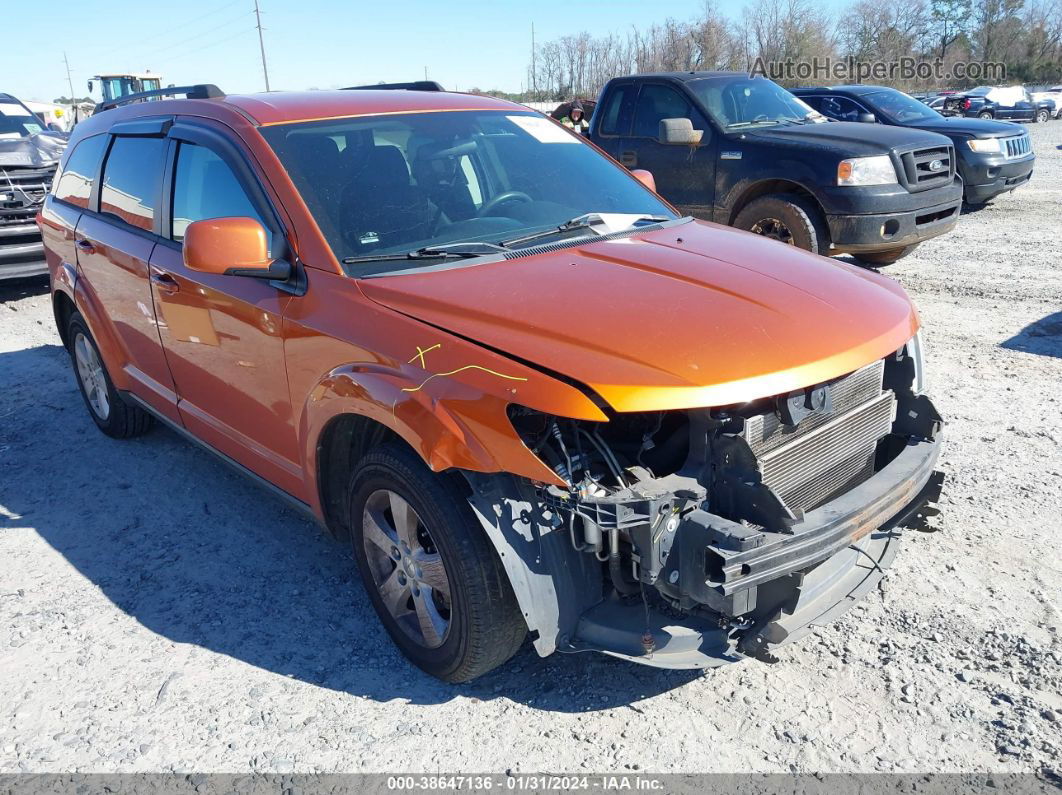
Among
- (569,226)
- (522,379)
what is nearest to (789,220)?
(569,226)

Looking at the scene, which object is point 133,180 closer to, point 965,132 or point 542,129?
point 542,129

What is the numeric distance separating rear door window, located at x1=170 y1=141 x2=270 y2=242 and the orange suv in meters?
0.02

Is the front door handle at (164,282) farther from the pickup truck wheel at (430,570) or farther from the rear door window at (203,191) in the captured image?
the pickup truck wheel at (430,570)

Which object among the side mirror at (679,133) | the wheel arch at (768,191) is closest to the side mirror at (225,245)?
the side mirror at (679,133)

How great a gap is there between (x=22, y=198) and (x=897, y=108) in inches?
439

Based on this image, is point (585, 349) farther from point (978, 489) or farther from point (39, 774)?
point (978, 489)

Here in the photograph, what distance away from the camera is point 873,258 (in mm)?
8500

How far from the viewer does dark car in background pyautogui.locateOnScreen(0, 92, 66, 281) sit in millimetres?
8836

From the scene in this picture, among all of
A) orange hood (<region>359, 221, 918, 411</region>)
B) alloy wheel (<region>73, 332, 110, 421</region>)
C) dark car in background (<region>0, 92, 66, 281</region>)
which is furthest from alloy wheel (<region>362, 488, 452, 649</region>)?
dark car in background (<region>0, 92, 66, 281</region>)

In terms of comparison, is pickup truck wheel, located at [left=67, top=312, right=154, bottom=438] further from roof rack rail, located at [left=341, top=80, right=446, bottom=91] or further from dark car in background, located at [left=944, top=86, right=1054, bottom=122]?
dark car in background, located at [left=944, top=86, right=1054, bottom=122]

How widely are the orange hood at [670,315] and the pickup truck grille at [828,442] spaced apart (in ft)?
0.58

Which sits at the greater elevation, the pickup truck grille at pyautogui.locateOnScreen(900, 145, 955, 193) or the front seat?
the front seat

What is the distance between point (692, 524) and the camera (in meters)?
2.33

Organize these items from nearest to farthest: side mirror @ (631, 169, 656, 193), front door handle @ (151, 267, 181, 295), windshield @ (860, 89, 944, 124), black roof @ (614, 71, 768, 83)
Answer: front door handle @ (151, 267, 181, 295), side mirror @ (631, 169, 656, 193), black roof @ (614, 71, 768, 83), windshield @ (860, 89, 944, 124)
